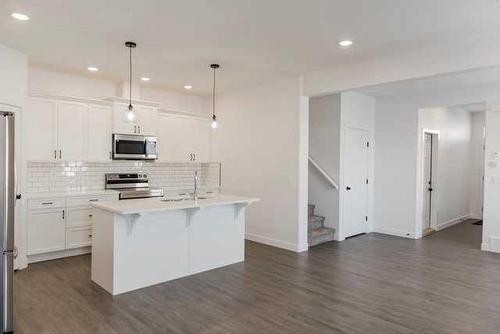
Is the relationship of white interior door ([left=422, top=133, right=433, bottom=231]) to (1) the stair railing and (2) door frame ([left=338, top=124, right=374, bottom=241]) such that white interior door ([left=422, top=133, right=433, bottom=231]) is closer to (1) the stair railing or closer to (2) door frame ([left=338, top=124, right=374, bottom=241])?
(2) door frame ([left=338, top=124, right=374, bottom=241])

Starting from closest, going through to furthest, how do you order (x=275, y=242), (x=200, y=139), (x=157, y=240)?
(x=157, y=240)
(x=275, y=242)
(x=200, y=139)

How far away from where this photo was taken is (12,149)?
Answer: 8.93 feet

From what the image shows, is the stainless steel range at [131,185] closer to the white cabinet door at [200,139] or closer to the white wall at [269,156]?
the white cabinet door at [200,139]

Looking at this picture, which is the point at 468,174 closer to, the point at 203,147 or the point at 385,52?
the point at 385,52

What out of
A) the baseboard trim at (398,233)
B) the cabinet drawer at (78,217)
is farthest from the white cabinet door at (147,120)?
the baseboard trim at (398,233)

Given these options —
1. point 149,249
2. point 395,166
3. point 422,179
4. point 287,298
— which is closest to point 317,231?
point 395,166

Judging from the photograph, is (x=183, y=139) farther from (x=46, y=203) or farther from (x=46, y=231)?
(x=46, y=231)

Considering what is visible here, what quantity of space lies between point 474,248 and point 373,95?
328 centimetres

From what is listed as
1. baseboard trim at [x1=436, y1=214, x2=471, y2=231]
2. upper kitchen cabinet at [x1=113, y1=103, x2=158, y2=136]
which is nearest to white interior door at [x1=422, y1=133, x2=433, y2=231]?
baseboard trim at [x1=436, y1=214, x2=471, y2=231]

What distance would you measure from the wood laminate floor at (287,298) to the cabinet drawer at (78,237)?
218 millimetres

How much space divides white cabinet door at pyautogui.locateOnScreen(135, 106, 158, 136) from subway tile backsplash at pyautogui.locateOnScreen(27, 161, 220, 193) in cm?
64

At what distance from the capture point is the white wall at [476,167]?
8.84 metres

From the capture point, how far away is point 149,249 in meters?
4.06

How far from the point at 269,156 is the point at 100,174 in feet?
9.58
